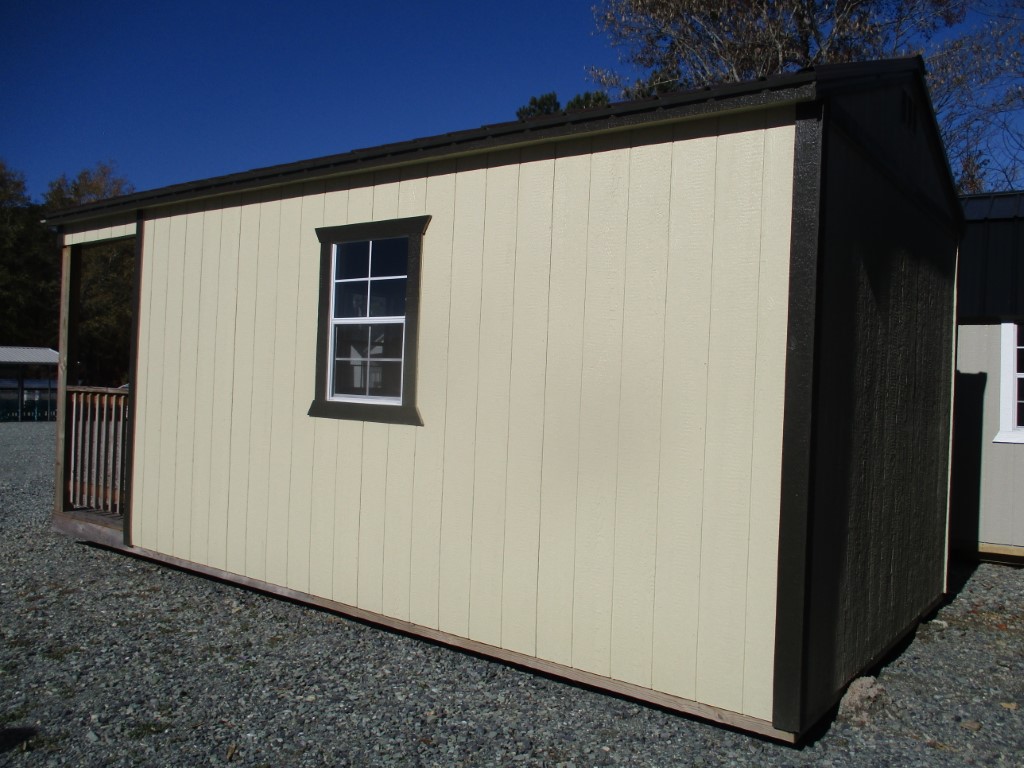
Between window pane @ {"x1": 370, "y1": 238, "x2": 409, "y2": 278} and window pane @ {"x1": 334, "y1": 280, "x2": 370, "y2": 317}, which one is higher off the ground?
window pane @ {"x1": 370, "y1": 238, "x2": 409, "y2": 278}

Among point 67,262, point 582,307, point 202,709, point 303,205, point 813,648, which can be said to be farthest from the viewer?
point 67,262

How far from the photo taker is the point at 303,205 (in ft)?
17.9

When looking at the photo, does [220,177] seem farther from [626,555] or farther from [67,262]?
[626,555]

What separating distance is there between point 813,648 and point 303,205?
4135mm

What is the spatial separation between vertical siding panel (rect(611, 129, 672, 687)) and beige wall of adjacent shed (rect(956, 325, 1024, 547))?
A: 4936 millimetres

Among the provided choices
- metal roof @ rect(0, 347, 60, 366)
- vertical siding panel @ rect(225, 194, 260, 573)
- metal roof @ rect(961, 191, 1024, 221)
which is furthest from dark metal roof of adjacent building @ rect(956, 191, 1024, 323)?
metal roof @ rect(0, 347, 60, 366)

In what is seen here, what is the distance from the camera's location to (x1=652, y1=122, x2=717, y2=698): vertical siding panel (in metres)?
3.69

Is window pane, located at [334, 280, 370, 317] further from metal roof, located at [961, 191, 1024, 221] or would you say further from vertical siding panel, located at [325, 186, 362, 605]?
metal roof, located at [961, 191, 1024, 221]

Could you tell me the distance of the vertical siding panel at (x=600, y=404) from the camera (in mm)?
3961

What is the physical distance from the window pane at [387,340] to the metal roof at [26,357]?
2192 centimetres

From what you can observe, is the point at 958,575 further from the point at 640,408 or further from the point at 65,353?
the point at 65,353

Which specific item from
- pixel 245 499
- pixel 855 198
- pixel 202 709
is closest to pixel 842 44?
pixel 855 198

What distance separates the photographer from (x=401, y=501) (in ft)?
15.8

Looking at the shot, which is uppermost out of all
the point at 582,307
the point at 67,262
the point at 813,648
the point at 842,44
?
the point at 842,44
